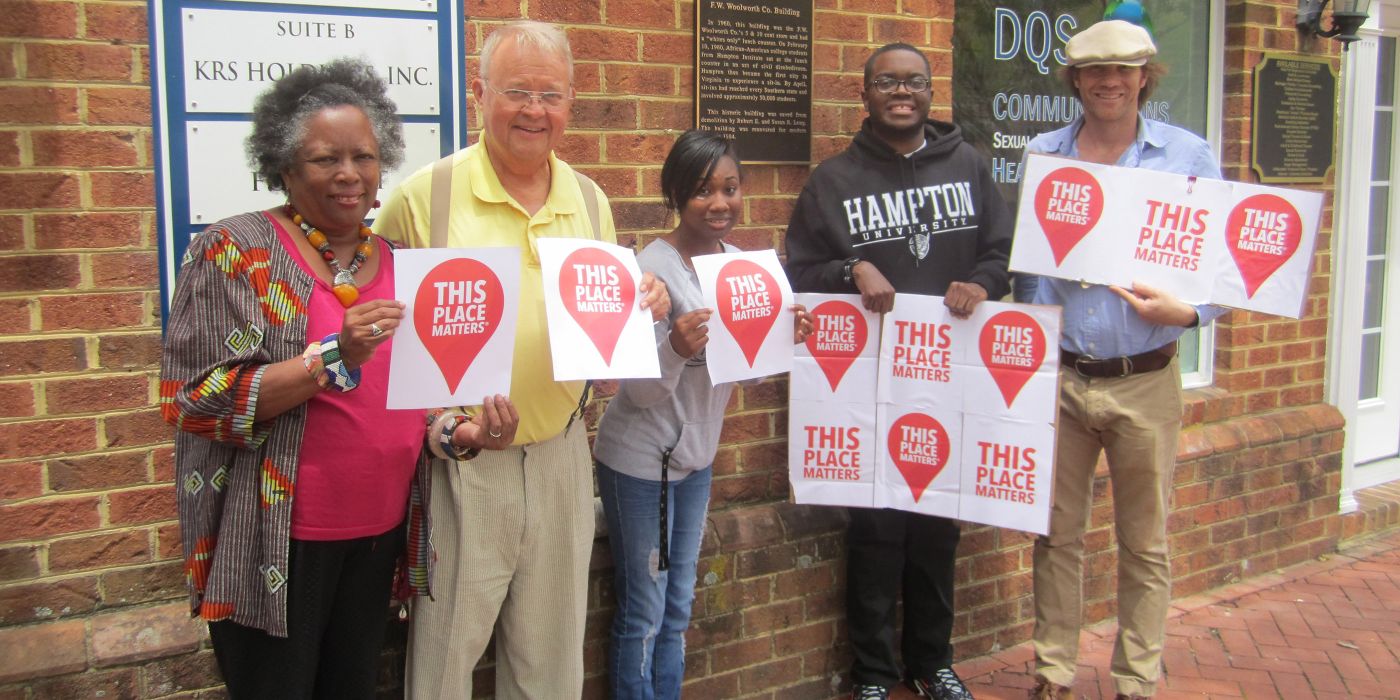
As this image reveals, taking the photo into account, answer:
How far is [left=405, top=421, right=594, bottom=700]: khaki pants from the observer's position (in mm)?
2537

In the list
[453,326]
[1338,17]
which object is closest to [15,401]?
[453,326]

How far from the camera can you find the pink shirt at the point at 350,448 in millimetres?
2205

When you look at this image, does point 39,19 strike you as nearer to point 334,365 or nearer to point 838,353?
point 334,365

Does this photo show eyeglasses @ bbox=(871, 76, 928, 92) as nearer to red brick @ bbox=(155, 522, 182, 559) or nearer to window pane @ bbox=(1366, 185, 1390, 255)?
red brick @ bbox=(155, 522, 182, 559)

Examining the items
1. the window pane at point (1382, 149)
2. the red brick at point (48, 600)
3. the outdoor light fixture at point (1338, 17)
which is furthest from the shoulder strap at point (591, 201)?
the window pane at point (1382, 149)

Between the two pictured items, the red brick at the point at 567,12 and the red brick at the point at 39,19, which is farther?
the red brick at the point at 567,12

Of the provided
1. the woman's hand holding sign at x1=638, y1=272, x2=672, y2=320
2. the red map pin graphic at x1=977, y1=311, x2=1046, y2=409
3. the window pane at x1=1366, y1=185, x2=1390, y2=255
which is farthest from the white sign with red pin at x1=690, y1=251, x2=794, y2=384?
the window pane at x1=1366, y1=185, x2=1390, y2=255

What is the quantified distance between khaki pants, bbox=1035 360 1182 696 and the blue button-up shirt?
0.37ft

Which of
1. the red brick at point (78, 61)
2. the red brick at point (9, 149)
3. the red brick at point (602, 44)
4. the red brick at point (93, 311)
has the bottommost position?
the red brick at point (93, 311)

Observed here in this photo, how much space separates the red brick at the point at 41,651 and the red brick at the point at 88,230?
96cm

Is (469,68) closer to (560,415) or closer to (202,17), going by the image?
(202,17)

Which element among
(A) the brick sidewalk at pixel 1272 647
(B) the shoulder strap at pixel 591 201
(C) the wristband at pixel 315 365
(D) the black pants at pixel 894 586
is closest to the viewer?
(C) the wristband at pixel 315 365

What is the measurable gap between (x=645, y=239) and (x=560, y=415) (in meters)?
1.04

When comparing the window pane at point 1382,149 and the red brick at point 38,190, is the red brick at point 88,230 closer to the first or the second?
the red brick at point 38,190
